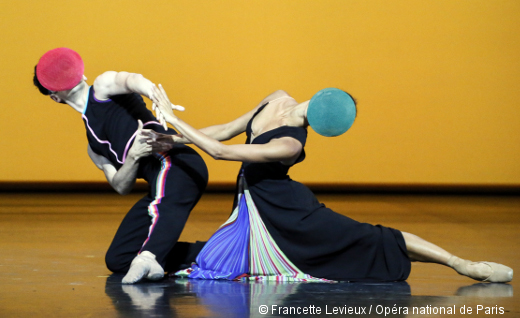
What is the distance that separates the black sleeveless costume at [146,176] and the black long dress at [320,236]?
31cm

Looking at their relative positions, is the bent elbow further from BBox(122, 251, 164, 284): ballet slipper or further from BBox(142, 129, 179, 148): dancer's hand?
BBox(122, 251, 164, 284): ballet slipper

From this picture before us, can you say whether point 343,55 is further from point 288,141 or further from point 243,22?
point 288,141

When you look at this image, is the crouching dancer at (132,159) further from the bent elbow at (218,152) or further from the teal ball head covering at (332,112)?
the teal ball head covering at (332,112)

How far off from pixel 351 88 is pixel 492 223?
1.93 meters

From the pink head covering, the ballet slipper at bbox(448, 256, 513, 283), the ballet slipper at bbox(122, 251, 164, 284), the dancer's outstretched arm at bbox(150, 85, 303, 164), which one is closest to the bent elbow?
the dancer's outstretched arm at bbox(150, 85, 303, 164)

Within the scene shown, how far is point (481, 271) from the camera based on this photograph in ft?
7.13

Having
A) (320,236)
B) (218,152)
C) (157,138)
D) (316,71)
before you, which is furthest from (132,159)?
(316,71)

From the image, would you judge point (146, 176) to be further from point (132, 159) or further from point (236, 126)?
point (236, 126)

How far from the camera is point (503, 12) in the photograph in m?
5.32

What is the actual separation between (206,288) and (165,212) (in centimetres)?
35

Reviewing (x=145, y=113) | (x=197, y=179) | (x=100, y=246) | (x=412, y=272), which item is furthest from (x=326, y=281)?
(x=100, y=246)

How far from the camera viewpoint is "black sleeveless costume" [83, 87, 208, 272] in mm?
2258

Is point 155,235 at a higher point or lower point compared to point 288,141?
lower

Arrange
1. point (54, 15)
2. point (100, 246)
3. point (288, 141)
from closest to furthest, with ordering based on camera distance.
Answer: point (288, 141)
point (100, 246)
point (54, 15)
